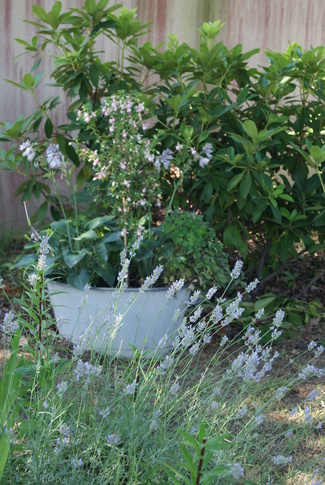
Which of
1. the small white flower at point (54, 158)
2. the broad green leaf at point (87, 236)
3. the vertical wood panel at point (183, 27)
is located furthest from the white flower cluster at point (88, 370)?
the vertical wood panel at point (183, 27)

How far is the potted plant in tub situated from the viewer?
3625 millimetres

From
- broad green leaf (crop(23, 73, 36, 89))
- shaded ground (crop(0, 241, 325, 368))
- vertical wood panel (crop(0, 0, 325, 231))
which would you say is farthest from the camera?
vertical wood panel (crop(0, 0, 325, 231))

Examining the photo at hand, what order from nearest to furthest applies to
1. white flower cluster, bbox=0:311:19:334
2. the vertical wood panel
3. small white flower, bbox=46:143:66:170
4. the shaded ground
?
white flower cluster, bbox=0:311:19:334 < small white flower, bbox=46:143:66:170 < the shaded ground < the vertical wood panel

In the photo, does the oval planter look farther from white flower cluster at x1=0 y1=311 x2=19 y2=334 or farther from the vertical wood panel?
the vertical wood panel

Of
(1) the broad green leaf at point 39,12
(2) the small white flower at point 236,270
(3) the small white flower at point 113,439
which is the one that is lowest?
(3) the small white flower at point 113,439

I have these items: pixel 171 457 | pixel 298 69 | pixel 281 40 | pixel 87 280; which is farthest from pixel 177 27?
→ pixel 171 457

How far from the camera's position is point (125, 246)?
3.71 meters

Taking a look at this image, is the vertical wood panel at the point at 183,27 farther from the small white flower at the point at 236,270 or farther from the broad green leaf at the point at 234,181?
the small white flower at the point at 236,270

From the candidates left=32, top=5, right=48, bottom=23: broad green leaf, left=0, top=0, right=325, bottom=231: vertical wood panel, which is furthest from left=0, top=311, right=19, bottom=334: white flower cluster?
left=0, top=0, right=325, bottom=231: vertical wood panel

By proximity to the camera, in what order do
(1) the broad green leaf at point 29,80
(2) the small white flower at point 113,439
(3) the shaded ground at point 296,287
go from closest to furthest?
(2) the small white flower at point 113,439 < (1) the broad green leaf at point 29,80 < (3) the shaded ground at point 296,287

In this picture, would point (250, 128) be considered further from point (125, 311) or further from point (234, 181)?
point (125, 311)

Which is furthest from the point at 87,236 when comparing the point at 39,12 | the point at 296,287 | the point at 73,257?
the point at 296,287

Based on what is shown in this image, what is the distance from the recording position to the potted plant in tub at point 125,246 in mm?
3625

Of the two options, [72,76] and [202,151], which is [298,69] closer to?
[202,151]
